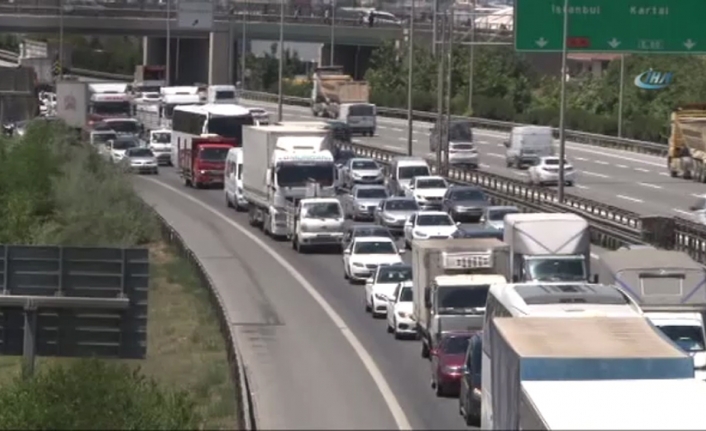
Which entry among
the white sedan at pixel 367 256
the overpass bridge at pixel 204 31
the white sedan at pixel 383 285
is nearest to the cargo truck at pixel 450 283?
the white sedan at pixel 383 285

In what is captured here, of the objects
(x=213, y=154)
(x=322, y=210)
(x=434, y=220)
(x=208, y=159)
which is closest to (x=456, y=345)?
(x=434, y=220)

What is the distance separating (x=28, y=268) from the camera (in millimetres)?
27844

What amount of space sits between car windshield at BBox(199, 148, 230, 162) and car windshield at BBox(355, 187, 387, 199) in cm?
1069

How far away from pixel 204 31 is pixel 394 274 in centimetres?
6415

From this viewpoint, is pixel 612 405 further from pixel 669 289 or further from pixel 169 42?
pixel 169 42

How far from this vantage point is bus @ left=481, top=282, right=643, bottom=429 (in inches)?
852

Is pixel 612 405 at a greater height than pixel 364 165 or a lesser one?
greater

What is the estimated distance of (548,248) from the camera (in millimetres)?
36562

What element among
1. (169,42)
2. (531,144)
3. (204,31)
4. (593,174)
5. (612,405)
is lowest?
(593,174)

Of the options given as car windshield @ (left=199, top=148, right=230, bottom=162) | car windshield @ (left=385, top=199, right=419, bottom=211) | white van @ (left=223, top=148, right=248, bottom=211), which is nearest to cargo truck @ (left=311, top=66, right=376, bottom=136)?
car windshield @ (left=199, top=148, right=230, bottom=162)

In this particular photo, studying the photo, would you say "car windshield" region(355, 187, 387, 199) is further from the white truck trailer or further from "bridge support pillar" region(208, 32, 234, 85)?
"bridge support pillar" region(208, 32, 234, 85)

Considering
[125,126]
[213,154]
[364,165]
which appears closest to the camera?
[364,165]

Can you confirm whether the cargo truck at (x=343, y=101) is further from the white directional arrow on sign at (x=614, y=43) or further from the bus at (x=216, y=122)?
the white directional arrow on sign at (x=614, y=43)

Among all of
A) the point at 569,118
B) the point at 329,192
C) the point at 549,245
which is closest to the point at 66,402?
the point at 549,245
